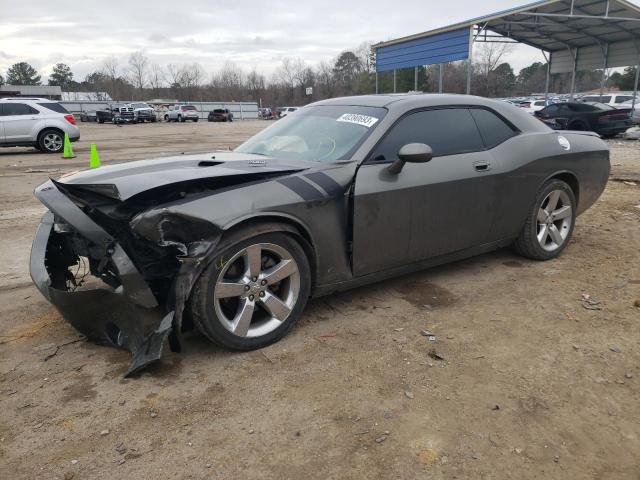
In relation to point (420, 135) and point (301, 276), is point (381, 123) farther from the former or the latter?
point (301, 276)

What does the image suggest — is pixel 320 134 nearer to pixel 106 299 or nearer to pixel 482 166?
pixel 482 166

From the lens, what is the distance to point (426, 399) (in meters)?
2.70

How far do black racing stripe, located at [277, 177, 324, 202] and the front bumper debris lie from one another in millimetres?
1048

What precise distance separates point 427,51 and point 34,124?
1496cm

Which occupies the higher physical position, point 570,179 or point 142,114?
point 142,114

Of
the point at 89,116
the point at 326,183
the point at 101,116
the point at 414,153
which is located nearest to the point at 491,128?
the point at 414,153

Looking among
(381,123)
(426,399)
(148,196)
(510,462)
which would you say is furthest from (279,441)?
(381,123)

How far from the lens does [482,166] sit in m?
4.17

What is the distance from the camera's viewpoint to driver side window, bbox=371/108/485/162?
12.2ft

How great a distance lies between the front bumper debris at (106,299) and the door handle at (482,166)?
8.74ft

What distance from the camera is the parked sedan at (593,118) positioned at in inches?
692

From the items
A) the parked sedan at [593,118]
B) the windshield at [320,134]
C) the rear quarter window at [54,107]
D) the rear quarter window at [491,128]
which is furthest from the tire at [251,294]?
the parked sedan at [593,118]

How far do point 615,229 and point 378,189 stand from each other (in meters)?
4.15

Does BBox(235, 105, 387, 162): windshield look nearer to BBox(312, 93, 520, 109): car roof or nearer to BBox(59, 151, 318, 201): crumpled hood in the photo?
BBox(312, 93, 520, 109): car roof
